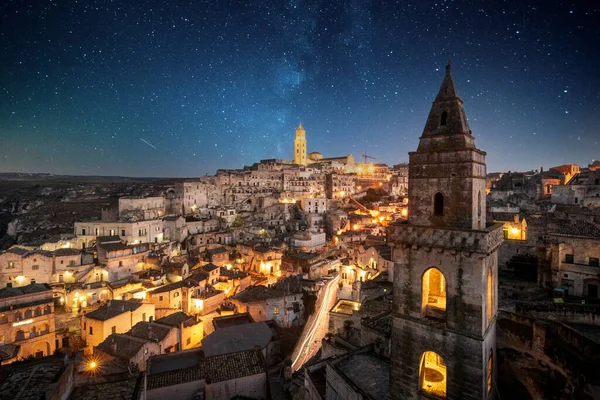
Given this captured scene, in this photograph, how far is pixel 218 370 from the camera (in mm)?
18906

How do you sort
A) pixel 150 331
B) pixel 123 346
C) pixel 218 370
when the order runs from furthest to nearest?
pixel 150 331 < pixel 123 346 < pixel 218 370

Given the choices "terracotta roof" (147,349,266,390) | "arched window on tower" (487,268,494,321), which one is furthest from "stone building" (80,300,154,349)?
"arched window on tower" (487,268,494,321)

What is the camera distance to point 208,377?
1819cm

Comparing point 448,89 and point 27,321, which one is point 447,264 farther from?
point 27,321

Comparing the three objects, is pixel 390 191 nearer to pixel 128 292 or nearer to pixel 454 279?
pixel 128 292

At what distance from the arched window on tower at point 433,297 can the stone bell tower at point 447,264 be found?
67mm

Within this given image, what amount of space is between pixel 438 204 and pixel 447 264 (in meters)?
1.97

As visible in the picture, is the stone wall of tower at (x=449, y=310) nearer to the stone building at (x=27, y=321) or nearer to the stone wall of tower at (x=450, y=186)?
the stone wall of tower at (x=450, y=186)

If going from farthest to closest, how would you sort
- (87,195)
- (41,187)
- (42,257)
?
(41,187), (87,195), (42,257)

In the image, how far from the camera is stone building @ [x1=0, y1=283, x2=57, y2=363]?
25375 millimetres

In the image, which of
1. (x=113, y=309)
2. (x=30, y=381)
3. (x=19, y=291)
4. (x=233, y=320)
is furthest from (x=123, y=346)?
(x=19, y=291)

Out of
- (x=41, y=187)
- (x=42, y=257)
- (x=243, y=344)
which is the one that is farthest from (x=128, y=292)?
(x=41, y=187)

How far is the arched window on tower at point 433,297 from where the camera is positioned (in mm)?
10641

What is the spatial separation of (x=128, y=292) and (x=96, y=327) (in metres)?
7.14
